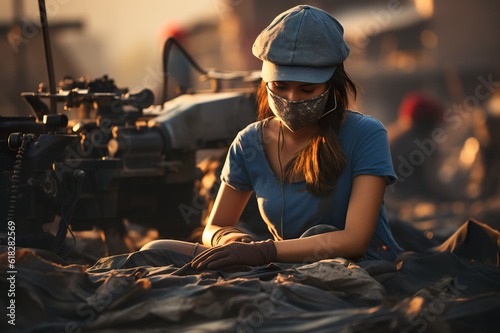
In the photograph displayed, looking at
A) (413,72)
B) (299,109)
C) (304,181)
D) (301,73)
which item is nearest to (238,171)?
(304,181)

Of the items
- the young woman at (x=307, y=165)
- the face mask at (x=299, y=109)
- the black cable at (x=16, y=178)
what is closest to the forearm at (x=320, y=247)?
the young woman at (x=307, y=165)

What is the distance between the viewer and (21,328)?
191 centimetres

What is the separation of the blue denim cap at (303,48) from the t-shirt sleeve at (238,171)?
1.39 ft

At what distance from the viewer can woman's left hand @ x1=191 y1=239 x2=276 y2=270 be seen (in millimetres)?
2225

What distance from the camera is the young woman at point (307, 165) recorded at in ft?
7.71

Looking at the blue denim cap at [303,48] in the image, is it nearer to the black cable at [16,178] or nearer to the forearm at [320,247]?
the forearm at [320,247]

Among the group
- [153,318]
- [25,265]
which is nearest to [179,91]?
[25,265]

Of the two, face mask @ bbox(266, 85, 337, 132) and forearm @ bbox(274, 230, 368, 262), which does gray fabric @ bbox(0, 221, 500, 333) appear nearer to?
forearm @ bbox(274, 230, 368, 262)

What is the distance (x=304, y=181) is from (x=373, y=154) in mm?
314

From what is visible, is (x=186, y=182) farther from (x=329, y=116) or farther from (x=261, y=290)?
(x=261, y=290)

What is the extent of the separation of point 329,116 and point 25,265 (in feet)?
4.26

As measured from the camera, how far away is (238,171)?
109 inches

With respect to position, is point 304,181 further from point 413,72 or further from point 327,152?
point 413,72

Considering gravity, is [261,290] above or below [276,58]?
below
